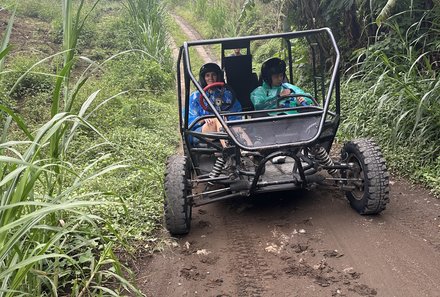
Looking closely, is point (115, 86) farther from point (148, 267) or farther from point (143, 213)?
point (148, 267)

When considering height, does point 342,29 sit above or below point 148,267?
above

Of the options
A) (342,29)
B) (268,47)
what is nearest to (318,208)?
(342,29)

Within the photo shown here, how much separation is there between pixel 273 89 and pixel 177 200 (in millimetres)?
1924

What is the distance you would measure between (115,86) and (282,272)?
21.6 feet

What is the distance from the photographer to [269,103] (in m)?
5.29

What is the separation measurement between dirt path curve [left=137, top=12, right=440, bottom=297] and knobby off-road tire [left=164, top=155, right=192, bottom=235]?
127 mm

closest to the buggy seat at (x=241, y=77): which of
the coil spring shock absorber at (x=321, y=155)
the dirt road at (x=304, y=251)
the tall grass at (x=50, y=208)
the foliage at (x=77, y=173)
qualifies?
the foliage at (x=77, y=173)

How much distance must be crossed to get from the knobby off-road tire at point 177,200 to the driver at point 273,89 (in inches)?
57.4

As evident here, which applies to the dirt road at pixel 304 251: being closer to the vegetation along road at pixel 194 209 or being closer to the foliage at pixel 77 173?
the vegetation along road at pixel 194 209

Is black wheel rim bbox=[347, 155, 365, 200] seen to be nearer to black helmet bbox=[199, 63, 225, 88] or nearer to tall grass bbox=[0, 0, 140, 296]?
black helmet bbox=[199, 63, 225, 88]

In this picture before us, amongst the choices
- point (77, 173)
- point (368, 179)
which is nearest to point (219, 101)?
point (368, 179)

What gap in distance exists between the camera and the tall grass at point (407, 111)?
5043mm

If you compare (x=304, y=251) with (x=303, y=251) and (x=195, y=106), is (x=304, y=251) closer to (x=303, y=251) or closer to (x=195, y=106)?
(x=303, y=251)

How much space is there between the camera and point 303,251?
3697 millimetres
